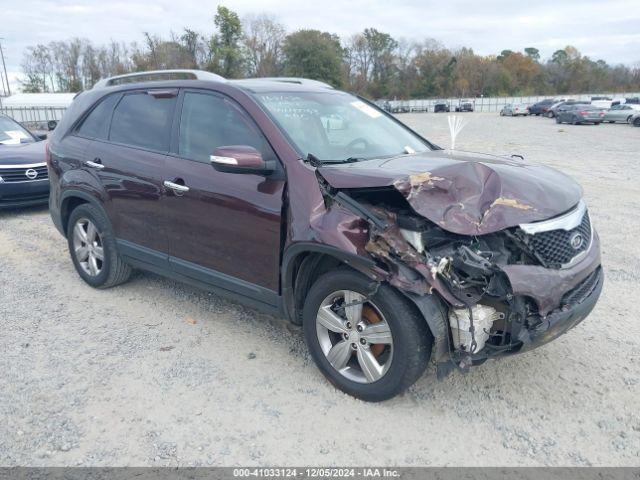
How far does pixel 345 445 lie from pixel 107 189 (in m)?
3.15

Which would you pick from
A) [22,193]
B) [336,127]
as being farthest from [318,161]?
[22,193]

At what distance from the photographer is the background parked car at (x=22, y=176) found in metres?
8.11

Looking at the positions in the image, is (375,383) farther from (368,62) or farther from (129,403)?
(368,62)

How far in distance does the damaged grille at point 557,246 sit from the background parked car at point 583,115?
36111 mm

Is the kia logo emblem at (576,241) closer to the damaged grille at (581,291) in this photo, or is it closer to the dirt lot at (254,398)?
the damaged grille at (581,291)

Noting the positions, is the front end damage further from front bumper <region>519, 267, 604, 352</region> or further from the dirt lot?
the dirt lot

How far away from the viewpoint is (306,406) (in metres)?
3.28

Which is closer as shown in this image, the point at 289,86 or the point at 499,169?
the point at 499,169

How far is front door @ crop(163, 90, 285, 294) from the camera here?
3562mm

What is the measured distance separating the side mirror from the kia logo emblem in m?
1.88

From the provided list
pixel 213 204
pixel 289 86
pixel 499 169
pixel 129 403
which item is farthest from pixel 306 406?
pixel 289 86

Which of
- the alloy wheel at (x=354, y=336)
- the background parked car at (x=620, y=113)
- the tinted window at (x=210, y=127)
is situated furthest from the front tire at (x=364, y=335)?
the background parked car at (x=620, y=113)

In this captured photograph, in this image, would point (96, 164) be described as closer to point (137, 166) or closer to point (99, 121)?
point (99, 121)

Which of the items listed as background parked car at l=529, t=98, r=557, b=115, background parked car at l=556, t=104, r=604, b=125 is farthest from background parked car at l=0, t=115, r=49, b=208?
background parked car at l=529, t=98, r=557, b=115
